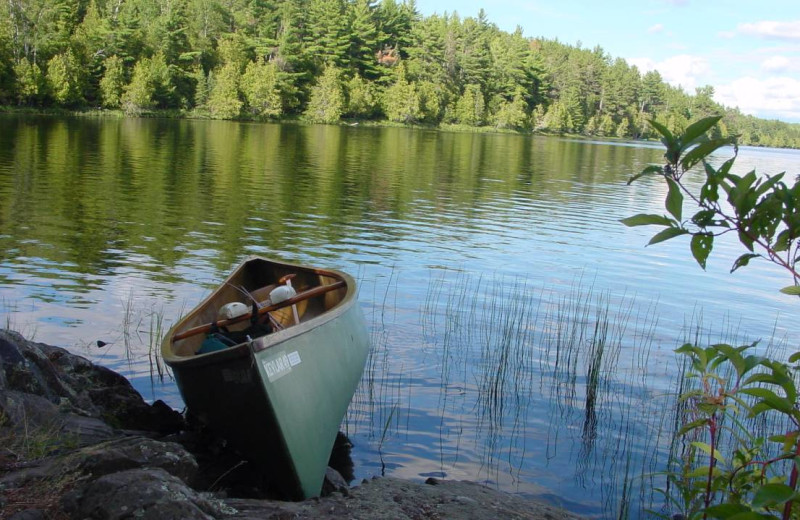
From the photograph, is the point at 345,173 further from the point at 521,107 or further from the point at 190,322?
the point at 521,107

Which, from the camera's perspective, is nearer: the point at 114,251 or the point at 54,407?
the point at 54,407

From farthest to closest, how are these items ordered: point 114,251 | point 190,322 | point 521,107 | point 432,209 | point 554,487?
1. point 521,107
2. point 432,209
3. point 114,251
4. point 190,322
5. point 554,487

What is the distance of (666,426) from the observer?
26.7ft

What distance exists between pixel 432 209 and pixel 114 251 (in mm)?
12126

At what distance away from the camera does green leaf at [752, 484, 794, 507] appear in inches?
80.2

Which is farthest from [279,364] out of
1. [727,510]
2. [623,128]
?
[623,128]

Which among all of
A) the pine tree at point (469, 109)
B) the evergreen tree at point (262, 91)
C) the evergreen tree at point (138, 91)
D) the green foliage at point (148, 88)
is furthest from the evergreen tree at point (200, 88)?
the pine tree at point (469, 109)

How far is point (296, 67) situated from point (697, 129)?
308ft

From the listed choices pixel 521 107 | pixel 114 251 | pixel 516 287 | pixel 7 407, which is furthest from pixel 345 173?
pixel 521 107

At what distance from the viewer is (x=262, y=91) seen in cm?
8256

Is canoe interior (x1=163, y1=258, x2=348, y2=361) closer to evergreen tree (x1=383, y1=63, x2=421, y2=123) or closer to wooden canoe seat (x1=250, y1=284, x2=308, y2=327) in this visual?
wooden canoe seat (x1=250, y1=284, x2=308, y2=327)

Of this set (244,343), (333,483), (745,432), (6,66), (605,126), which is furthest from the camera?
(605,126)

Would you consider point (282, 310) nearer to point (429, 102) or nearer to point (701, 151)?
point (701, 151)

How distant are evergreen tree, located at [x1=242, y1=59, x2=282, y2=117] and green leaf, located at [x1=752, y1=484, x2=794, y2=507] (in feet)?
275
